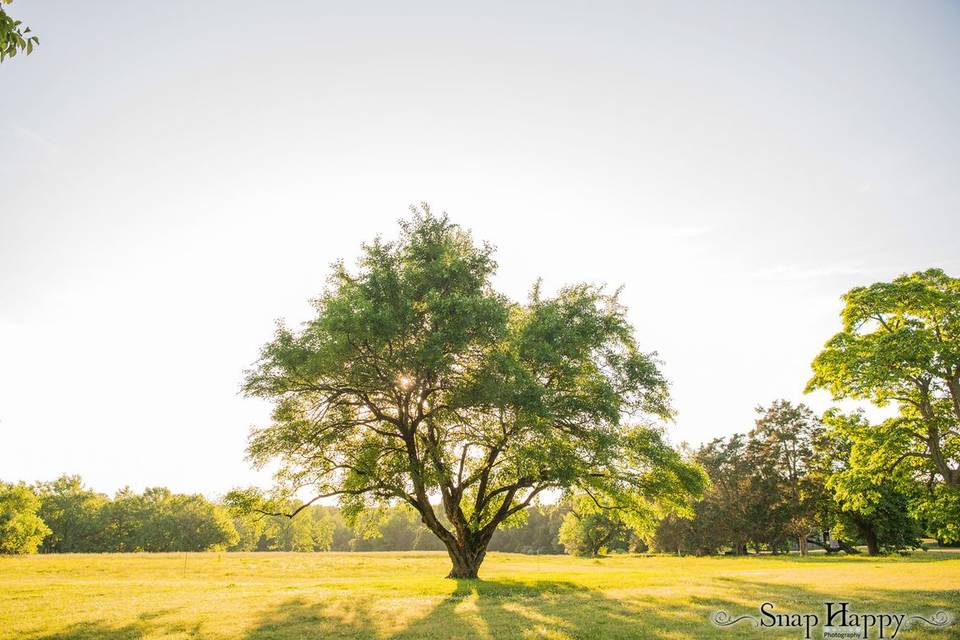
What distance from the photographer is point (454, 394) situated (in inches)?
1011

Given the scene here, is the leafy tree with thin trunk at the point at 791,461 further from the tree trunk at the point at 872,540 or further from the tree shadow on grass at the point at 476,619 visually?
the tree shadow on grass at the point at 476,619

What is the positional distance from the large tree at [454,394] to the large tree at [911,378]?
8176 mm

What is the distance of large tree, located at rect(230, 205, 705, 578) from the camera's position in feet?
79.5

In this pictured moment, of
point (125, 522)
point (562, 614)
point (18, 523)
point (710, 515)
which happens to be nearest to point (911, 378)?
point (562, 614)

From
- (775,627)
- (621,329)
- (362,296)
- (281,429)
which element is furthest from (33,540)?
(775,627)

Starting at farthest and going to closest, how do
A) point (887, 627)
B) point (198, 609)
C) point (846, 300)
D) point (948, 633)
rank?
point (846, 300) < point (198, 609) < point (887, 627) < point (948, 633)

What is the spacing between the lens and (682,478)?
27703 millimetres

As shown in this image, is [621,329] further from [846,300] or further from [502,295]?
[846,300]

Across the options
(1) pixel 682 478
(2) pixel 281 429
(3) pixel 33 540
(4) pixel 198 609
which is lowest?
(3) pixel 33 540

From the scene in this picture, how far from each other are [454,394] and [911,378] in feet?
72.3

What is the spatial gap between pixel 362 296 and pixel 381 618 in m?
13.3

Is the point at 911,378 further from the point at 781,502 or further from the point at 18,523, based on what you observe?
the point at 18,523

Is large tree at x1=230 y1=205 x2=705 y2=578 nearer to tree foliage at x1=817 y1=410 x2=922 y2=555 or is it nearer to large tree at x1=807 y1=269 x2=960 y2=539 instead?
large tree at x1=807 y1=269 x2=960 y2=539

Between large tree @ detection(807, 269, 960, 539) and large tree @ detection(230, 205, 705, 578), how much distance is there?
26.8 feet
